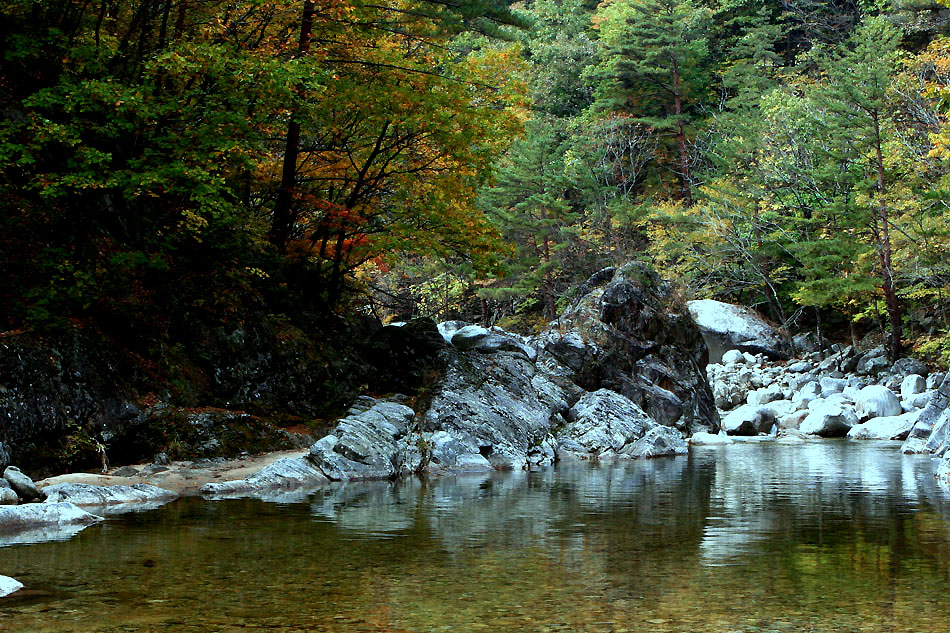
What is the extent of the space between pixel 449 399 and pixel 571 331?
7.17 meters

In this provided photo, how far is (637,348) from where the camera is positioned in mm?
24438

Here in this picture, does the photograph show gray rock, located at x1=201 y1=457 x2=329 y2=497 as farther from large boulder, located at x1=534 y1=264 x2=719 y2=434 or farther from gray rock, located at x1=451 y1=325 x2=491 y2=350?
large boulder, located at x1=534 y1=264 x2=719 y2=434

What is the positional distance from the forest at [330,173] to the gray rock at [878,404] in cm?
376

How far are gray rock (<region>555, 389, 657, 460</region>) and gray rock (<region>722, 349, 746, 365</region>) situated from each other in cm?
1478

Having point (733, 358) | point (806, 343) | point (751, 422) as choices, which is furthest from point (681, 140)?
point (751, 422)

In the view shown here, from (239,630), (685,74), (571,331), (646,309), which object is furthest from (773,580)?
(685,74)

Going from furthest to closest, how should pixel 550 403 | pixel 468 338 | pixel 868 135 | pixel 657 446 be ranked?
1. pixel 868 135
2. pixel 468 338
3. pixel 550 403
4. pixel 657 446

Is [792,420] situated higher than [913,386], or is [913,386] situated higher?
[913,386]

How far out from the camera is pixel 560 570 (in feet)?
23.1

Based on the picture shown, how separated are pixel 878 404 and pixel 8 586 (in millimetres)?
22859

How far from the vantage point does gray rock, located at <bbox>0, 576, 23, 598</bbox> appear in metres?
6.02

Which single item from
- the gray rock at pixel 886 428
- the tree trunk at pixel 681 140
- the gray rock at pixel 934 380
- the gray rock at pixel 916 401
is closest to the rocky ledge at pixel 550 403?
the gray rock at pixel 886 428

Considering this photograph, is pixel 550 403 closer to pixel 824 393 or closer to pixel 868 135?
pixel 824 393

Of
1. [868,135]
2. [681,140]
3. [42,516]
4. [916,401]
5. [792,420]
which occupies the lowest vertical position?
[42,516]
